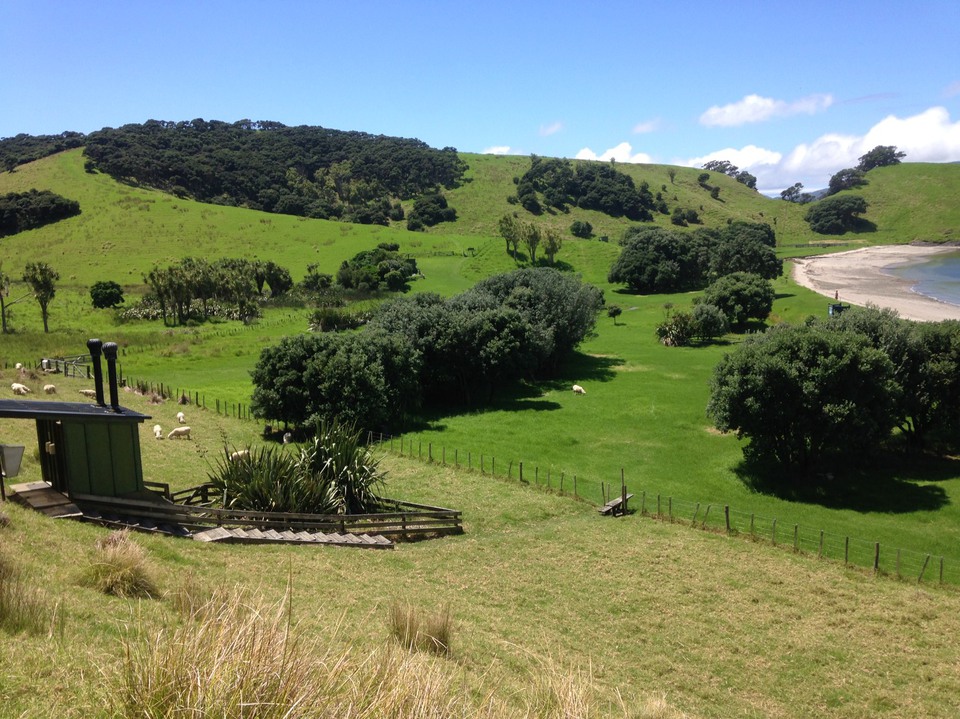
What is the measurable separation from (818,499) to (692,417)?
13.0m

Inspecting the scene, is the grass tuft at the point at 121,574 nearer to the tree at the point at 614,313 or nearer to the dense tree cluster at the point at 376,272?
the tree at the point at 614,313

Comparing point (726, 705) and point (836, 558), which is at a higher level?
point (726, 705)

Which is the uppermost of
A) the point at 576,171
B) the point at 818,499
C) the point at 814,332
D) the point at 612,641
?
the point at 576,171

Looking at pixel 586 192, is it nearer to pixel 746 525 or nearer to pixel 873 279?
pixel 873 279

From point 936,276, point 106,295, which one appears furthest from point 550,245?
point 936,276

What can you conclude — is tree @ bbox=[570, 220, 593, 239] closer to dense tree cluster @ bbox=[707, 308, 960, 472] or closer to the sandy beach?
the sandy beach

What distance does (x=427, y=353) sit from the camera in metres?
49.3

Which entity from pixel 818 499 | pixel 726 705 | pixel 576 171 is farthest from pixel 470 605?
pixel 576 171

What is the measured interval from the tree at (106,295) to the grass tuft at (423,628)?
7779 centimetres

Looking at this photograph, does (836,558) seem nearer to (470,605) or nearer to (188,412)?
(470,605)

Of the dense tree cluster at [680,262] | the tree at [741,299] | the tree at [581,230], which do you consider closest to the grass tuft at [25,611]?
the tree at [741,299]

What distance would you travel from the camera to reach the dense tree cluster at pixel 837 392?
3244 cm

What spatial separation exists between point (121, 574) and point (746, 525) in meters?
23.8

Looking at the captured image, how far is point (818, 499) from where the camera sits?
103 feet
